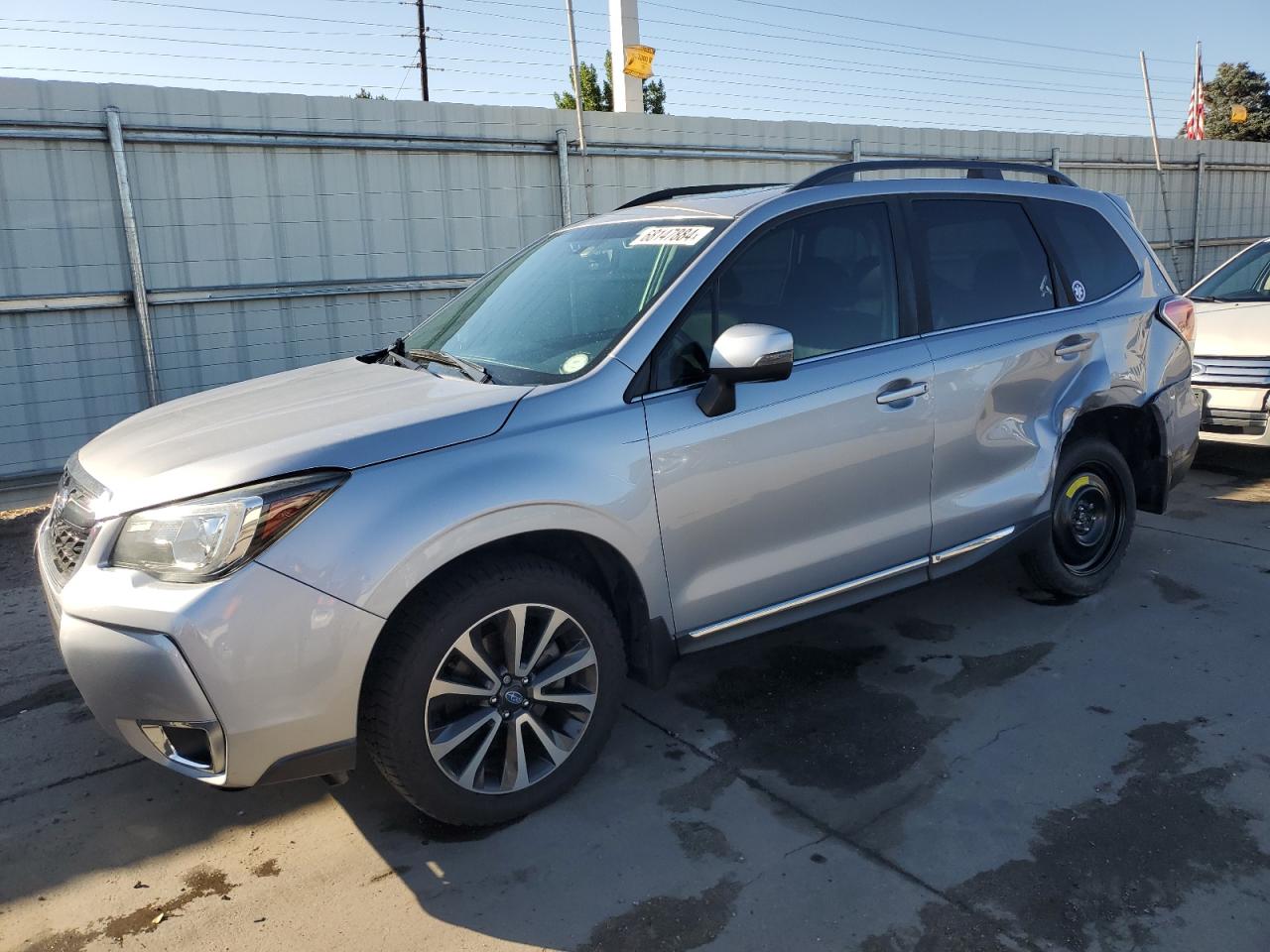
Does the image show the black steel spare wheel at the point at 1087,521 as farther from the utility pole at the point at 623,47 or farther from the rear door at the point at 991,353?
the utility pole at the point at 623,47

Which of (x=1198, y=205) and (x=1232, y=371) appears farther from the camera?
(x=1198, y=205)

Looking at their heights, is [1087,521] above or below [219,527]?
below

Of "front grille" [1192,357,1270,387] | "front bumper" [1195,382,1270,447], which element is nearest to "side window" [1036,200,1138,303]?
"front grille" [1192,357,1270,387]

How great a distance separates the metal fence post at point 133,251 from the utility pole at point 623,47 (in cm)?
536

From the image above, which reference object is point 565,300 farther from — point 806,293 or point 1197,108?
point 1197,108

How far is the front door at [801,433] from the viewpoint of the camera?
3.25m

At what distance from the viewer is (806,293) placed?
3686 mm

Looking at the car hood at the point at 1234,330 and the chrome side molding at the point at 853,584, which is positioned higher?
the car hood at the point at 1234,330

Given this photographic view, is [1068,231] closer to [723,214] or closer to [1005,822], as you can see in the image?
[723,214]

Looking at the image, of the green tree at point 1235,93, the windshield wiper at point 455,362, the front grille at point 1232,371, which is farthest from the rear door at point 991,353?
the green tree at point 1235,93

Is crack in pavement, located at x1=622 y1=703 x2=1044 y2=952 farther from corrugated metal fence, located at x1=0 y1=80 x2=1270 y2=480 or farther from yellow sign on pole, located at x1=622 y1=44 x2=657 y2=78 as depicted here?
yellow sign on pole, located at x1=622 y1=44 x2=657 y2=78

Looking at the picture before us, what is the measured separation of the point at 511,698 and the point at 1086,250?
3326 millimetres

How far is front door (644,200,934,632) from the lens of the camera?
325cm

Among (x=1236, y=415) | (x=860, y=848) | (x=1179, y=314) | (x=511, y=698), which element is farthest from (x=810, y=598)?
(x=1236, y=415)
